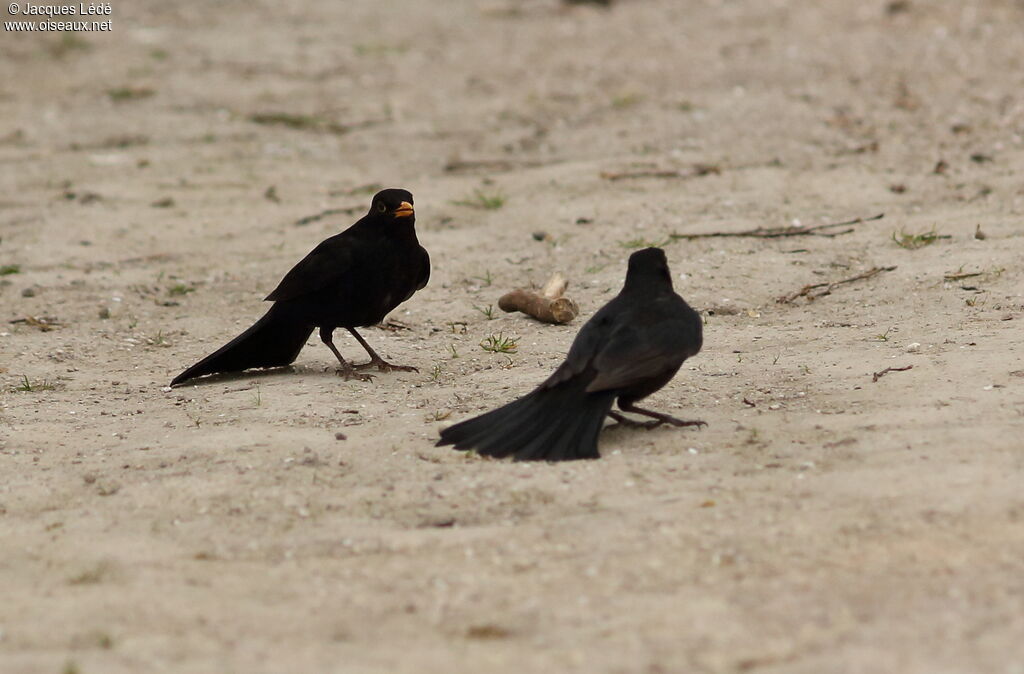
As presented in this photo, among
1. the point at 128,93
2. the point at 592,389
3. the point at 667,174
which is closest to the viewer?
the point at 592,389

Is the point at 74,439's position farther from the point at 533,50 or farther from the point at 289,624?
the point at 533,50

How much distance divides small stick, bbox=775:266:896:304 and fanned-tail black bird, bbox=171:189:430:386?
1.94 metres

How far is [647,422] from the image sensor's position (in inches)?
207

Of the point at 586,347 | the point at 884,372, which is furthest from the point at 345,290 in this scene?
the point at 884,372

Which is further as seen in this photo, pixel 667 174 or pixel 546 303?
→ pixel 667 174

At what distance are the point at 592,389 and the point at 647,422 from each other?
18.5 inches

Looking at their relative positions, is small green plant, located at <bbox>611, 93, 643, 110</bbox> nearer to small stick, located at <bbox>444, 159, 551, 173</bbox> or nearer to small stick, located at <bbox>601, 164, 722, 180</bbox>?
small stick, located at <bbox>444, 159, 551, 173</bbox>

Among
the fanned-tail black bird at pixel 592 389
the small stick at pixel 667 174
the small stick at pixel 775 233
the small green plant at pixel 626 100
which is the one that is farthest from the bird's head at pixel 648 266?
the small green plant at pixel 626 100

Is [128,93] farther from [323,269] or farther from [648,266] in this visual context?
[648,266]

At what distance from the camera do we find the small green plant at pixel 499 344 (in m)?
6.43

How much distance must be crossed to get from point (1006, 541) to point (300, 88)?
10.3 metres

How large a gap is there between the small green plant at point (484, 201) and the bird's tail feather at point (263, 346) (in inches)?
105

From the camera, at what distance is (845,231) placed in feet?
26.0

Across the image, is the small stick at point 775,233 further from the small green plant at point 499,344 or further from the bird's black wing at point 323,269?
the bird's black wing at point 323,269
